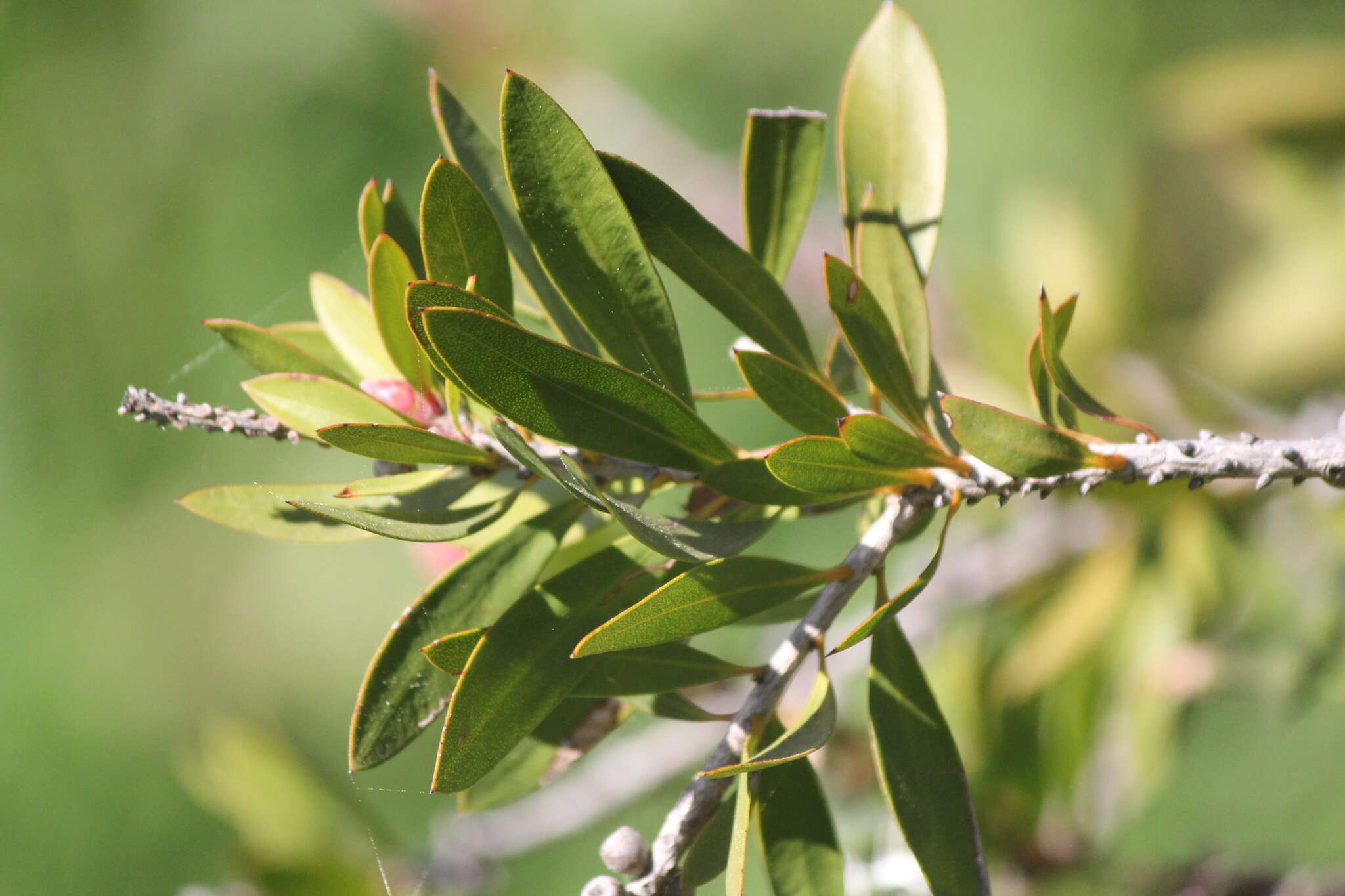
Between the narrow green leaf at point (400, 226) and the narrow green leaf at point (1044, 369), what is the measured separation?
0.29 m

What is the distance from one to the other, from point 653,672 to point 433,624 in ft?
0.32

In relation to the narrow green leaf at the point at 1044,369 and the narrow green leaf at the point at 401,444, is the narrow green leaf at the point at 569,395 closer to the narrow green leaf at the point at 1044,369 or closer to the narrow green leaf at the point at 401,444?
the narrow green leaf at the point at 401,444

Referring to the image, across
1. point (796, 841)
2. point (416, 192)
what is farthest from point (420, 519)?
point (416, 192)

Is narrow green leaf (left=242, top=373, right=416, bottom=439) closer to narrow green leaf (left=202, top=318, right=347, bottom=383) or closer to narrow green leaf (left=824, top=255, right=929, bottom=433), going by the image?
narrow green leaf (left=202, top=318, right=347, bottom=383)

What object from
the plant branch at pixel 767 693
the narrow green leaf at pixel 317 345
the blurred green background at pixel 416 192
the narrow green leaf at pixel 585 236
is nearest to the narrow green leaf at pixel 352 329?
the narrow green leaf at pixel 317 345

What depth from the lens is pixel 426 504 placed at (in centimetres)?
41

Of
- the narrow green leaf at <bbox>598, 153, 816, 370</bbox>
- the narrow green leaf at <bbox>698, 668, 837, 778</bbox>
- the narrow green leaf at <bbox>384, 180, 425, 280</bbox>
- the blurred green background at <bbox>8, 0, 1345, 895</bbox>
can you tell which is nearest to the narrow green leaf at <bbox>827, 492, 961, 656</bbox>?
the narrow green leaf at <bbox>698, 668, 837, 778</bbox>

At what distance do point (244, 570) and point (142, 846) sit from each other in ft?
2.28

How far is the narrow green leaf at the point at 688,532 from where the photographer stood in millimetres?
313

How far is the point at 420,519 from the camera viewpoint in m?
0.38

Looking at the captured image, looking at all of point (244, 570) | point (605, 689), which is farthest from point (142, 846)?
point (605, 689)

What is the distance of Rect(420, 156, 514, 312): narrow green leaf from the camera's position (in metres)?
0.34


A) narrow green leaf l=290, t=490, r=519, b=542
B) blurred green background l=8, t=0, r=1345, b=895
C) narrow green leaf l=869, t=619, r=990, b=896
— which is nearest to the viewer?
narrow green leaf l=290, t=490, r=519, b=542

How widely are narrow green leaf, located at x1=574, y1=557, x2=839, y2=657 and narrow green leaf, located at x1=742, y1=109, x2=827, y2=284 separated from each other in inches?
6.6
